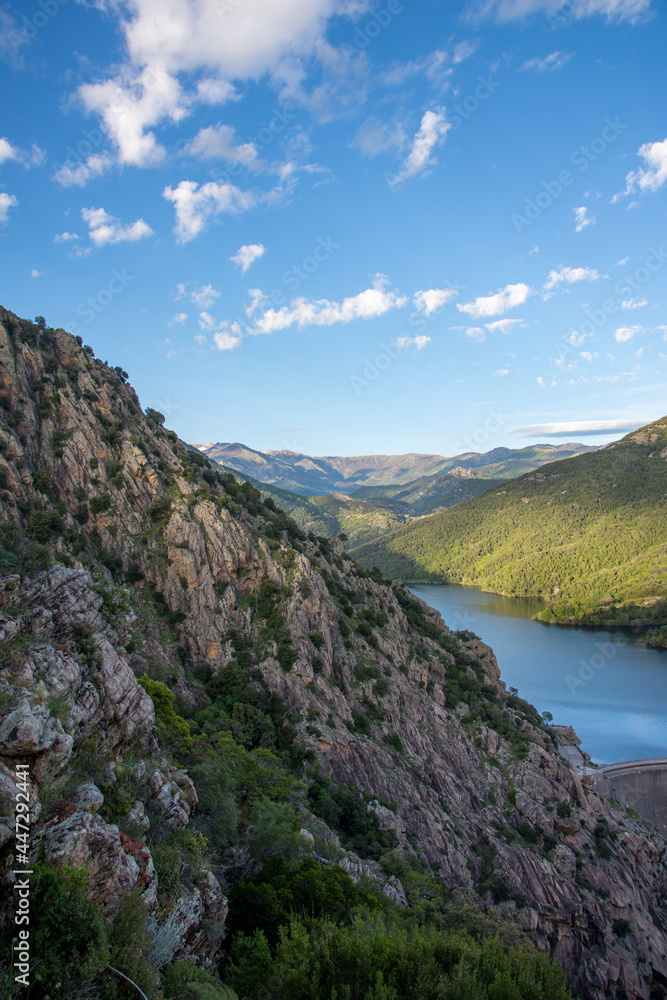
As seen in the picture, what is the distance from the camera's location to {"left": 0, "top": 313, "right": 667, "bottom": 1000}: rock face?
28.2m

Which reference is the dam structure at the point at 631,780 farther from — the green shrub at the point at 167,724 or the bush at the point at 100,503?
the bush at the point at 100,503

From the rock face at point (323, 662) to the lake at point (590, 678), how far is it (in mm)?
24005

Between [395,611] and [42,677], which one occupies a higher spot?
[42,677]

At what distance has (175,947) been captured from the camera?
9617 mm

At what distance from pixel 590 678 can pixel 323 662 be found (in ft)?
242

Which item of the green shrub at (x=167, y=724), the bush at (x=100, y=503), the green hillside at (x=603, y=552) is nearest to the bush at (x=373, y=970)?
A: the green shrub at (x=167, y=724)

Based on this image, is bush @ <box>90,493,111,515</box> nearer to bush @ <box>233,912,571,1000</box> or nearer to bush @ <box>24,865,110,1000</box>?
bush @ <box>233,912,571,1000</box>

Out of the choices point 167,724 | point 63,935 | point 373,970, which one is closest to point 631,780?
point 373,970

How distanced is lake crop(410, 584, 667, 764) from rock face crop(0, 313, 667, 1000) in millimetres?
24005

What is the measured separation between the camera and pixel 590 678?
86.6m

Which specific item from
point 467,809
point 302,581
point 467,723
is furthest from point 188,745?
point 467,723

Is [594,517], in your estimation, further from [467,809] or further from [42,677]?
[42,677]

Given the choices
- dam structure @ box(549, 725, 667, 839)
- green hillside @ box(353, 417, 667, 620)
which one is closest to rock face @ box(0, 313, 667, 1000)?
dam structure @ box(549, 725, 667, 839)

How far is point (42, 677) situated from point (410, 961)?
1132cm
